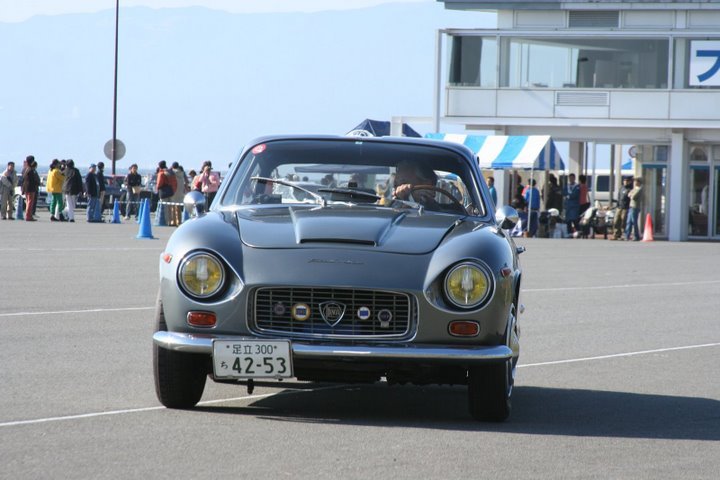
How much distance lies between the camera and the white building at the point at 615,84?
40.8 m

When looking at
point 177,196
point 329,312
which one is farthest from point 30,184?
point 329,312

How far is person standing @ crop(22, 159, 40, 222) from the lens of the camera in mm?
36562

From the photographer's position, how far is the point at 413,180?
8180 mm

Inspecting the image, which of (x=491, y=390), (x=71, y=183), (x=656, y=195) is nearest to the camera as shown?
(x=491, y=390)

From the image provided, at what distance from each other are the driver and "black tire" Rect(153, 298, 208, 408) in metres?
1.80

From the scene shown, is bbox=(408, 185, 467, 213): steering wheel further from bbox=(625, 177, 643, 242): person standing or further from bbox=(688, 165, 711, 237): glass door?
bbox=(688, 165, 711, 237): glass door

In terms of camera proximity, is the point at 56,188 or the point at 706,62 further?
the point at 706,62

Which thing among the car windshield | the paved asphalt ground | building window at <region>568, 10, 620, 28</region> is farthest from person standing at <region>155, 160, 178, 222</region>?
the car windshield

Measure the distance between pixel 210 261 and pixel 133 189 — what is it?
38.8 m

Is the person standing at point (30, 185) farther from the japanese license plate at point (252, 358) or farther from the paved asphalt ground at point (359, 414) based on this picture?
the japanese license plate at point (252, 358)

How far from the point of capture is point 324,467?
18.7 ft

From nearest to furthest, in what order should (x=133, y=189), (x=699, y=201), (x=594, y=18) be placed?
1. (x=699, y=201)
2. (x=594, y=18)
3. (x=133, y=189)

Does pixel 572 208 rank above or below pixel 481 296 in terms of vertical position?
above

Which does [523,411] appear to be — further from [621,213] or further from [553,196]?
[553,196]
